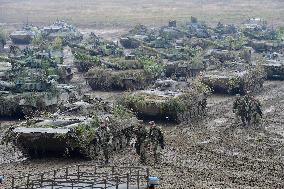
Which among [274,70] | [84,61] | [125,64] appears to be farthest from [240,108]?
[84,61]

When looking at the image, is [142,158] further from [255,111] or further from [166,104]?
[255,111]

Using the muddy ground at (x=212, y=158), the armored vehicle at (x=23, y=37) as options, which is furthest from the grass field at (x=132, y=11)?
the muddy ground at (x=212, y=158)

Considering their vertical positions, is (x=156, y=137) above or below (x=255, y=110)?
above

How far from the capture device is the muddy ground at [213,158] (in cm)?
1544

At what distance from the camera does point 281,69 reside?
32000 millimetres

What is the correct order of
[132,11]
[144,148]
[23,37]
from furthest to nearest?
[132,11]
[23,37]
[144,148]

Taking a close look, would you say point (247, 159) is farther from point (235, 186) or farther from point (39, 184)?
point (39, 184)

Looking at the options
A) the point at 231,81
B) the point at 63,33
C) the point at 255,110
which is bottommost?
the point at 63,33

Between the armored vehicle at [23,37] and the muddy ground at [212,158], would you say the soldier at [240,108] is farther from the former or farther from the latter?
the armored vehicle at [23,37]

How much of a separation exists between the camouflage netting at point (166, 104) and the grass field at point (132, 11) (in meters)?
43.3

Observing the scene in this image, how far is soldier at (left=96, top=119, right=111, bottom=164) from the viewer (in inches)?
664

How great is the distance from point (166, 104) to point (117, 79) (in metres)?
7.75

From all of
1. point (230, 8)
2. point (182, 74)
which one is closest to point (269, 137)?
point (182, 74)

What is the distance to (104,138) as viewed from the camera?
17.1 m
